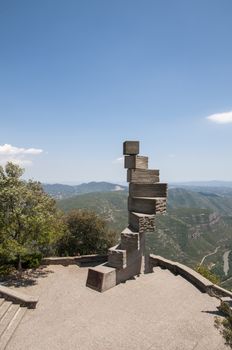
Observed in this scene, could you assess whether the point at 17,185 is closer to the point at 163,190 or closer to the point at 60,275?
the point at 60,275

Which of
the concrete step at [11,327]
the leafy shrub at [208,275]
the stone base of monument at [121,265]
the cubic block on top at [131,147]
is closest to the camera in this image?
the concrete step at [11,327]

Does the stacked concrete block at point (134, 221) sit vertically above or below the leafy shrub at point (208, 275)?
above

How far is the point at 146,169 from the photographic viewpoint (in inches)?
957

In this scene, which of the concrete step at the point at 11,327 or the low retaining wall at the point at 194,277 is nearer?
the concrete step at the point at 11,327

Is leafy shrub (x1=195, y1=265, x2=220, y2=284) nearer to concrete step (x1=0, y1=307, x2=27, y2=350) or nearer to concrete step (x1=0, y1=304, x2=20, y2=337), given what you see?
concrete step (x1=0, y1=307, x2=27, y2=350)

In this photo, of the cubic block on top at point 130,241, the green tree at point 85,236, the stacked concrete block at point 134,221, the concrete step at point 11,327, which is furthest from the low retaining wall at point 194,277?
the concrete step at point 11,327

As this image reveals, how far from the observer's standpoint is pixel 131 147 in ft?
77.8

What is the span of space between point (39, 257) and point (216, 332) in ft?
48.5

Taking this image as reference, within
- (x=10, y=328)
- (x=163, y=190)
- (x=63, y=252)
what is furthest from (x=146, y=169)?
(x=10, y=328)

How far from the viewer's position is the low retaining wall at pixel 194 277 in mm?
19125

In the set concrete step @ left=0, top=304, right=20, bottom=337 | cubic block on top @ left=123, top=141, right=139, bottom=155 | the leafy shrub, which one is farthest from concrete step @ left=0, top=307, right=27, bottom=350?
the leafy shrub

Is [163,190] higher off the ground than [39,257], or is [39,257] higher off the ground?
[163,190]

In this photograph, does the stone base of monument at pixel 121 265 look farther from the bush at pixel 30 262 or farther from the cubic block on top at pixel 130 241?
the bush at pixel 30 262

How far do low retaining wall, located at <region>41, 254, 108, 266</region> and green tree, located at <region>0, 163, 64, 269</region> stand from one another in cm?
310
